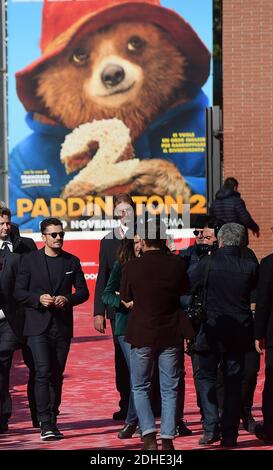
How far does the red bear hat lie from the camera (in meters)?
33.3

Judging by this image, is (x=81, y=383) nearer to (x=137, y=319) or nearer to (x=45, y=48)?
(x=137, y=319)

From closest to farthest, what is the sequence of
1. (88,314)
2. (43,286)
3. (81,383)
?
(43,286)
(81,383)
(88,314)

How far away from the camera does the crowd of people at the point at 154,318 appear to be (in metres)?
11.9

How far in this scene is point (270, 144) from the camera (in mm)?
29328

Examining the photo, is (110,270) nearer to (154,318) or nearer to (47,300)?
(47,300)

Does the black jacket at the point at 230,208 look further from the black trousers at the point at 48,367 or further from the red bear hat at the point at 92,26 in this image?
the red bear hat at the point at 92,26

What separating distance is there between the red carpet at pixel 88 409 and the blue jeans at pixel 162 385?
79 centimetres

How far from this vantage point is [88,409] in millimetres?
16109

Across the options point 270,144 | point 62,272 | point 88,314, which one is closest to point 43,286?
point 62,272

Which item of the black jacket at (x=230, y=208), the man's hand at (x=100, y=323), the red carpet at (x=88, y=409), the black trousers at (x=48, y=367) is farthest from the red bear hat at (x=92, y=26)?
the black trousers at (x=48, y=367)

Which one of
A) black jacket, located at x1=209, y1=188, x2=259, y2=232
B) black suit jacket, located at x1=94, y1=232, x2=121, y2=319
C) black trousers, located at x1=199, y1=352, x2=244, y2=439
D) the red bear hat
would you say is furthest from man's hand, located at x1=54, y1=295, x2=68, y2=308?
the red bear hat

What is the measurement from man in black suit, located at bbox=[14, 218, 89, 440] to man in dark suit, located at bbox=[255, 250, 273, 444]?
171 centimetres
